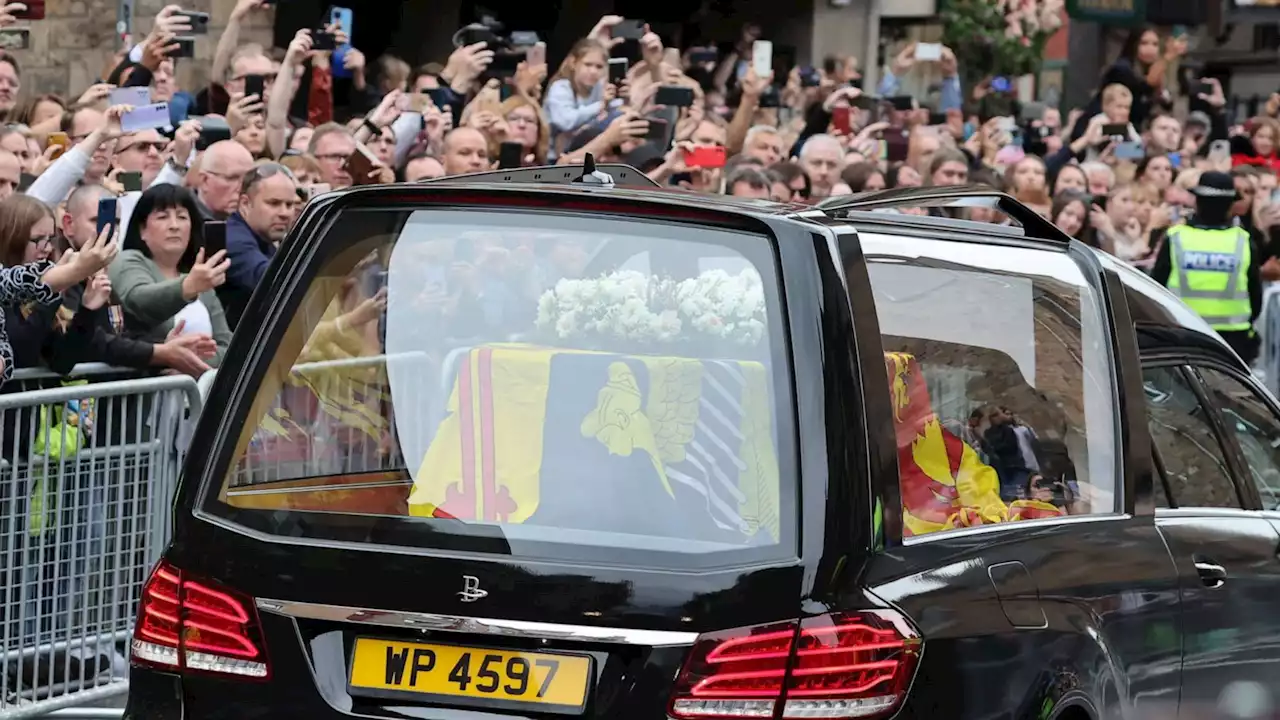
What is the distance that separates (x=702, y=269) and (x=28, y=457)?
9.13 ft

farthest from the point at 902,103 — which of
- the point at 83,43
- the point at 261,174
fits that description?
the point at 261,174

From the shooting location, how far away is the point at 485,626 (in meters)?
4.04

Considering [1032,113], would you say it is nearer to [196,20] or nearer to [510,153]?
[510,153]

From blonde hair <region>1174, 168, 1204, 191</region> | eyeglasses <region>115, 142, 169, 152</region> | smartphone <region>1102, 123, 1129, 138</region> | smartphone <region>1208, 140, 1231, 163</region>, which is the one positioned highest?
eyeglasses <region>115, 142, 169, 152</region>

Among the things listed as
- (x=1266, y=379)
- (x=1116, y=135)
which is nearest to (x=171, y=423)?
(x=1266, y=379)

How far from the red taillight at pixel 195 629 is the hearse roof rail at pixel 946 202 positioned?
4.16 feet

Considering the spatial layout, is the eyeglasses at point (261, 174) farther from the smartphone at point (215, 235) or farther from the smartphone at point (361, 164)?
the smartphone at point (361, 164)

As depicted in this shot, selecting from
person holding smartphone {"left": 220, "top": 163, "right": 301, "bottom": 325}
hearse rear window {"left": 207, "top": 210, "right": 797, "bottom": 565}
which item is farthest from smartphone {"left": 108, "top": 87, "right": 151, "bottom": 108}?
hearse rear window {"left": 207, "top": 210, "right": 797, "bottom": 565}

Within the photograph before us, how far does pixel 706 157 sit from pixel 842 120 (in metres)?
3.80

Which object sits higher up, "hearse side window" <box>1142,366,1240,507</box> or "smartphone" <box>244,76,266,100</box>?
"smartphone" <box>244,76,266,100</box>

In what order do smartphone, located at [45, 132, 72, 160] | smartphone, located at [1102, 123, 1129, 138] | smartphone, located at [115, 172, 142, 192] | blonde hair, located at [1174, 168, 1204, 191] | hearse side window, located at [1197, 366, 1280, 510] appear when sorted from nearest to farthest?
1. hearse side window, located at [1197, 366, 1280, 510]
2. smartphone, located at [115, 172, 142, 192]
3. smartphone, located at [45, 132, 72, 160]
4. blonde hair, located at [1174, 168, 1204, 191]
5. smartphone, located at [1102, 123, 1129, 138]

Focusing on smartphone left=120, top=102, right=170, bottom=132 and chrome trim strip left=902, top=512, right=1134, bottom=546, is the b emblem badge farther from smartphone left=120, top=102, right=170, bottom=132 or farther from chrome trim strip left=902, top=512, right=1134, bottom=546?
smartphone left=120, top=102, right=170, bottom=132

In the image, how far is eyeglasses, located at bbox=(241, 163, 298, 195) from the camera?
948cm

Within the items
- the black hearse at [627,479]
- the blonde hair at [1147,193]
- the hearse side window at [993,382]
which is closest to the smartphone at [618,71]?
the blonde hair at [1147,193]
